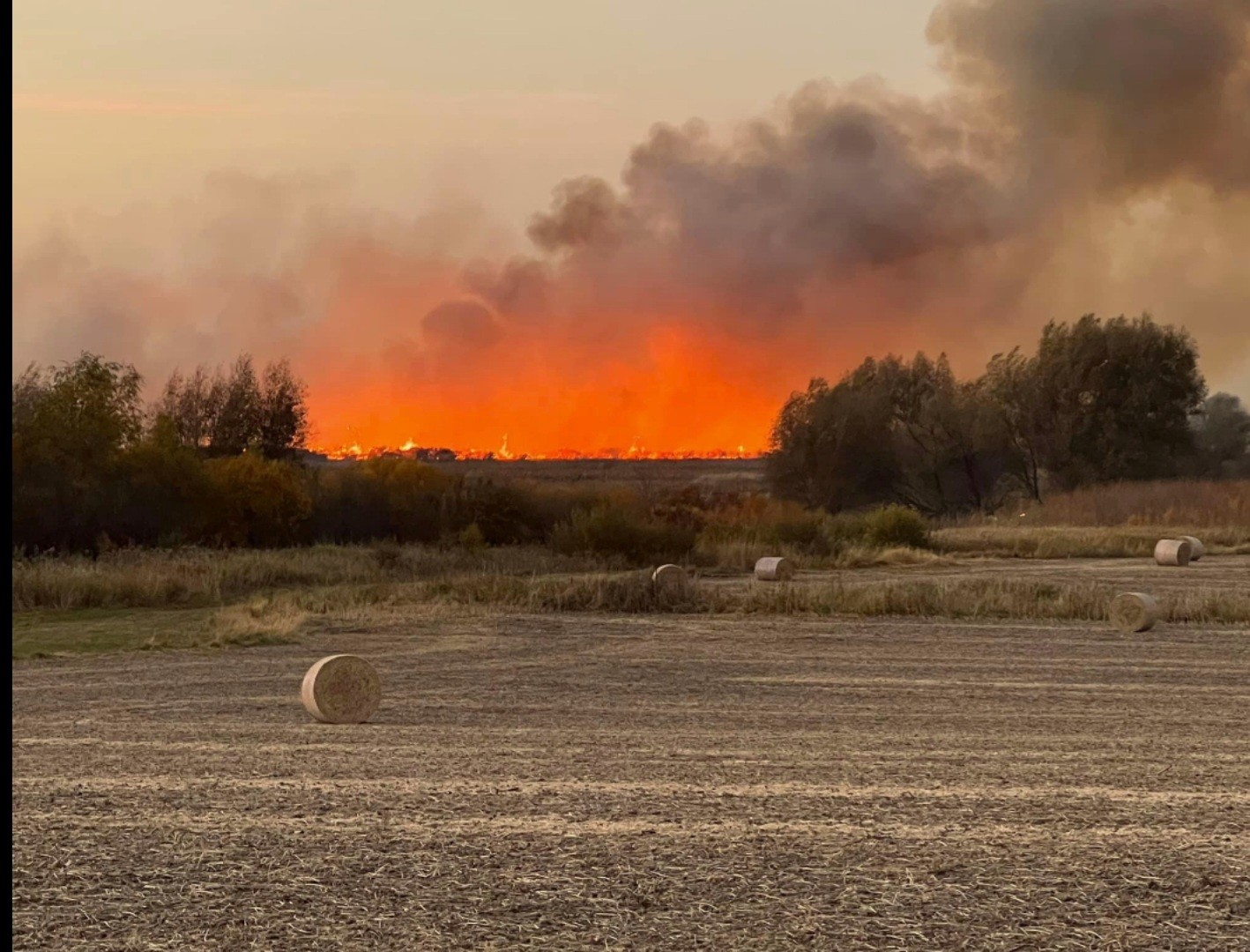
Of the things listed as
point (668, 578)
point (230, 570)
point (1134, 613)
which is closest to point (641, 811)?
point (1134, 613)

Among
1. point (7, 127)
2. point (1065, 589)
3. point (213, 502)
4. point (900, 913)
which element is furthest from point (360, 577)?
point (7, 127)

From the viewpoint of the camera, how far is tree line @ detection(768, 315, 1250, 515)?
184ft

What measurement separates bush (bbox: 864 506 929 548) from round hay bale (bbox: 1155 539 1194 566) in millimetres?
6552

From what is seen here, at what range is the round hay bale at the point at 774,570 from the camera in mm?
27547

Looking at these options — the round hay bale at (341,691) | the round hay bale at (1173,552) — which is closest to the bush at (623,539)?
the round hay bale at (1173,552)

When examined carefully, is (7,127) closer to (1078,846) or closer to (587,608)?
(1078,846)

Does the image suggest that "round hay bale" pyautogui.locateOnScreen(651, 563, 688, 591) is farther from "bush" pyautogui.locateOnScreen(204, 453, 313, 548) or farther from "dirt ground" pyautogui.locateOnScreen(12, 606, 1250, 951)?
"bush" pyautogui.locateOnScreen(204, 453, 313, 548)

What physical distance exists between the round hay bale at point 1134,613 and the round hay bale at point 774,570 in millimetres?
8596

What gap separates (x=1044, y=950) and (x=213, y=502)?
1172 inches

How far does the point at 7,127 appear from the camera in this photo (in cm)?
248

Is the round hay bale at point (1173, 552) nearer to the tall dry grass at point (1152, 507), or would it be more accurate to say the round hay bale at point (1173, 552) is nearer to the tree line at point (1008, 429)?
the tall dry grass at point (1152, 507)

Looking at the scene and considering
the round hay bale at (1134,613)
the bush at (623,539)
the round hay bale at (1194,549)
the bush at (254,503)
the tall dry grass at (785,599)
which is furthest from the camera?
the bush at (254,503)

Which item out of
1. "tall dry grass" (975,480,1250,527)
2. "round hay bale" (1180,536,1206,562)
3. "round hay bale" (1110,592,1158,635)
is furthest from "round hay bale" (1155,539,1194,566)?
"round hay bale" (1110,592,1158,635)

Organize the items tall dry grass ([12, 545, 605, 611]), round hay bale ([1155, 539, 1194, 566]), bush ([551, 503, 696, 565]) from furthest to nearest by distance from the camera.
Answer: bush ([551, 503, 696, 565]) < round hay bale ([1155, 539, 1194, 566]) < tall dry grass ([12, 545, 605, 611])
